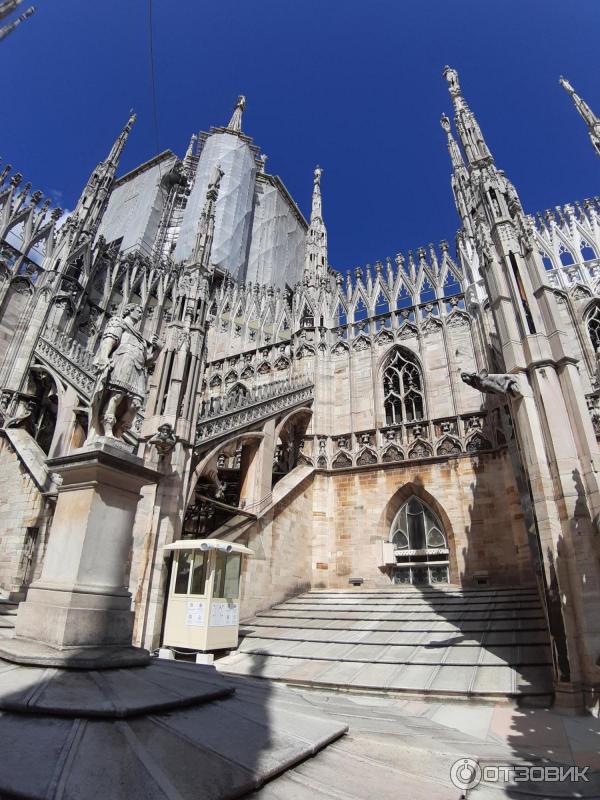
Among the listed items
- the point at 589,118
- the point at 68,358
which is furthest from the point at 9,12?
the point at 589,118

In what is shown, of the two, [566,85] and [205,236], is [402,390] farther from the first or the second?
[566,85]

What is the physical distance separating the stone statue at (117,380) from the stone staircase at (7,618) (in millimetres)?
2532

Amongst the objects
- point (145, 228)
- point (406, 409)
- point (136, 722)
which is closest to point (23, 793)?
point (136, 722)

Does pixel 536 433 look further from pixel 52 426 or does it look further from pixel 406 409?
→ pixel 52 426

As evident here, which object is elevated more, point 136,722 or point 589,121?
point 589,121

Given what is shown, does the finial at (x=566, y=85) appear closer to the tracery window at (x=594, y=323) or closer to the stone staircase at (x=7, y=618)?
the tracery window at (x=594, y=323)

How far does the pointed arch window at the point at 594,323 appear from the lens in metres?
15.8

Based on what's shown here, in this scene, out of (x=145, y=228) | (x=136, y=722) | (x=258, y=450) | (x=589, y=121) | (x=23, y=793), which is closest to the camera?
(x=23, y=793)

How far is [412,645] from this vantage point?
8.34 meters

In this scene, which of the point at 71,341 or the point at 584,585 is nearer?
the point at 584,585

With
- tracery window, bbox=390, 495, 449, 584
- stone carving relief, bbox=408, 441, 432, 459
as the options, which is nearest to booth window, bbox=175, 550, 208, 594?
tracery window, bbox=390, 495, 449, 584

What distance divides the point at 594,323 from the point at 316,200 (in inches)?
665

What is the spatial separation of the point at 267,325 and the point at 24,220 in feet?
41.4

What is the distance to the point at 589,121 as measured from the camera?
72.8 feet
